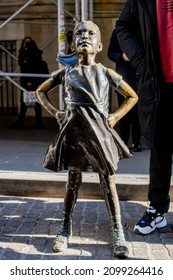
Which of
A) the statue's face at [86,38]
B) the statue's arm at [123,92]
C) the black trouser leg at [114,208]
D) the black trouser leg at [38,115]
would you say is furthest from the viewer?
the black trouser leg at [38,115]

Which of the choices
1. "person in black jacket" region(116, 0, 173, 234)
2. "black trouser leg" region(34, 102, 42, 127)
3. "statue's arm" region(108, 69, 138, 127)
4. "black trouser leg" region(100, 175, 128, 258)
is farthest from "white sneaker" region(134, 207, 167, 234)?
"black trouser leg" region(34, 102, 42, 127)

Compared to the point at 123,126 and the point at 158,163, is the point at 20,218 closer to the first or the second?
the point at 158,163

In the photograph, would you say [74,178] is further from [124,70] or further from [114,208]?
[124,70]

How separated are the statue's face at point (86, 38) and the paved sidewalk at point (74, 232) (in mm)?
1578

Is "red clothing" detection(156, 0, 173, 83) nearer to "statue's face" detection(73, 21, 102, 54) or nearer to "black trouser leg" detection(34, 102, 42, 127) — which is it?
"statue's face" detection(73, 21, 102, 54)

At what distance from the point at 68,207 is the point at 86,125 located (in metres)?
0.78

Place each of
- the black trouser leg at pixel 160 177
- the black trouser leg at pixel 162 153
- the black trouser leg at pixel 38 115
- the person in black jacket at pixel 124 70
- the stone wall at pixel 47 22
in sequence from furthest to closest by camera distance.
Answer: the stone wall at pixel 47 22 < the black trouser leg at pixel 38 115 < the person in black jacket at pixel 124 70 < the black trouser leg at pixel 160 177 < the black trouser leg at pixel 162 153

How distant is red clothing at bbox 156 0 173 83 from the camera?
3.96 meters

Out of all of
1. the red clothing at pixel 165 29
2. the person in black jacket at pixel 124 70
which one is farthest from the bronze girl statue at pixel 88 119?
the person in black jacket at pixel 124 70

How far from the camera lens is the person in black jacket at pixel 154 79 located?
4.01 m

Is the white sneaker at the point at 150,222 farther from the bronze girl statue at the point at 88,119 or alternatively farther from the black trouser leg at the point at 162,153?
the bronze girl statue at the point at 88,119

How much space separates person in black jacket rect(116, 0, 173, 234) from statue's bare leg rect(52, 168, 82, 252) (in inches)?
25.3

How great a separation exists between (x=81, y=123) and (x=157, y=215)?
1.25 meters
